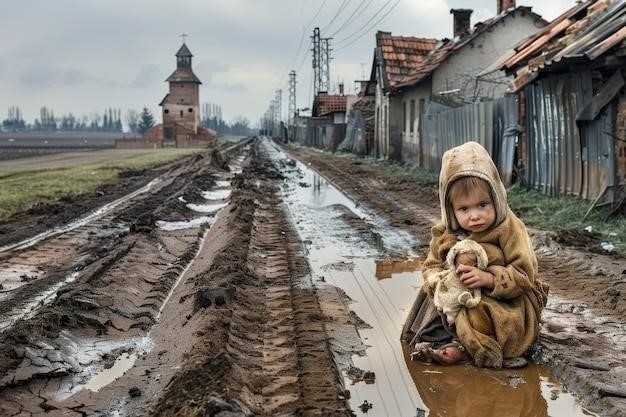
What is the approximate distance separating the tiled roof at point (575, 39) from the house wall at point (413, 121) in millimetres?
10137

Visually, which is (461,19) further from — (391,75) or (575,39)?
(575,39)

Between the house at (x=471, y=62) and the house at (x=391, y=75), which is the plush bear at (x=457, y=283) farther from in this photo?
the house at (x=391, y=75)

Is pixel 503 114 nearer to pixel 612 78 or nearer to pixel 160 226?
pixel 612 78

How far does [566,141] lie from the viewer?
1292 centimetres

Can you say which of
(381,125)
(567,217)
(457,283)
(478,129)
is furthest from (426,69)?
(457,283)

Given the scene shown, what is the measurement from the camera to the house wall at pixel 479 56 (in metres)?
27.3

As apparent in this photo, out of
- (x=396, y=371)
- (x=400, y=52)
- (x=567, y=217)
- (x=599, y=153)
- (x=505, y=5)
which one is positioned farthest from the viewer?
(x=400, y=52)

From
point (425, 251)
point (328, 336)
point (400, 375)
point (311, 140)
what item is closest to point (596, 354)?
point (400, 375)

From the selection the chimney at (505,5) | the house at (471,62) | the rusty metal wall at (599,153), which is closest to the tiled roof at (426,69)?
the house at (471,62)

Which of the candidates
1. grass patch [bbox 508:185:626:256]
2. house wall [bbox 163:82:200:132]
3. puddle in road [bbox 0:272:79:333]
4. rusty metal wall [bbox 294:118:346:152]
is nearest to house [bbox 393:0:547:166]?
grass patch [bbox 508:185:626:256]

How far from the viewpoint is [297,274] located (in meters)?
7.71

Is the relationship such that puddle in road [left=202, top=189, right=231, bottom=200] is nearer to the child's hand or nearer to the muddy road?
the muddy road

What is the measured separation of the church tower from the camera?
96700 mm

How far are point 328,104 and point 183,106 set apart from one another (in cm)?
4105
